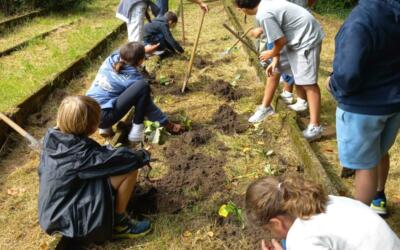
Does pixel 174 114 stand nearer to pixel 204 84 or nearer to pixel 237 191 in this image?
pixel 204 84

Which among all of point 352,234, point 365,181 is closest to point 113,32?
point 365,181

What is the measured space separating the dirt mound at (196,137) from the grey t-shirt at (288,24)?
1.20 m

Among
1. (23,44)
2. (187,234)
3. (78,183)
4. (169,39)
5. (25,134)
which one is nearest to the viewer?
(78,183)

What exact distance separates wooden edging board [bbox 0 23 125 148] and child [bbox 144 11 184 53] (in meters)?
0.95

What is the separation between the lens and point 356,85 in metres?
2.75

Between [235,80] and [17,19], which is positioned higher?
[235,80]

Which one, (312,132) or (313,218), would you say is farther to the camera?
(312,132)

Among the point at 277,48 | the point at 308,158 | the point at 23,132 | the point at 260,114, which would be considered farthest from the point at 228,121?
the point at 23,132

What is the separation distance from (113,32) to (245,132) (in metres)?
4.69

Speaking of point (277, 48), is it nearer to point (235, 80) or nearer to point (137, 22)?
point (235, 80)

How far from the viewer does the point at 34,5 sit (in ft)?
35.0

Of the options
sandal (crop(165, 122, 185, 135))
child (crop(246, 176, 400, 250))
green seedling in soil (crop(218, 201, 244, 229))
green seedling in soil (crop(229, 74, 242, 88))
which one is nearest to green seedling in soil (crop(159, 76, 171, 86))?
green seedling in soil (crop(229, 74, 242, 88))

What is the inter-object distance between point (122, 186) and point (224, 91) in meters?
3.02

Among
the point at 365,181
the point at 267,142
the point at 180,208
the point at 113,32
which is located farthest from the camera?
the point at 113,32
